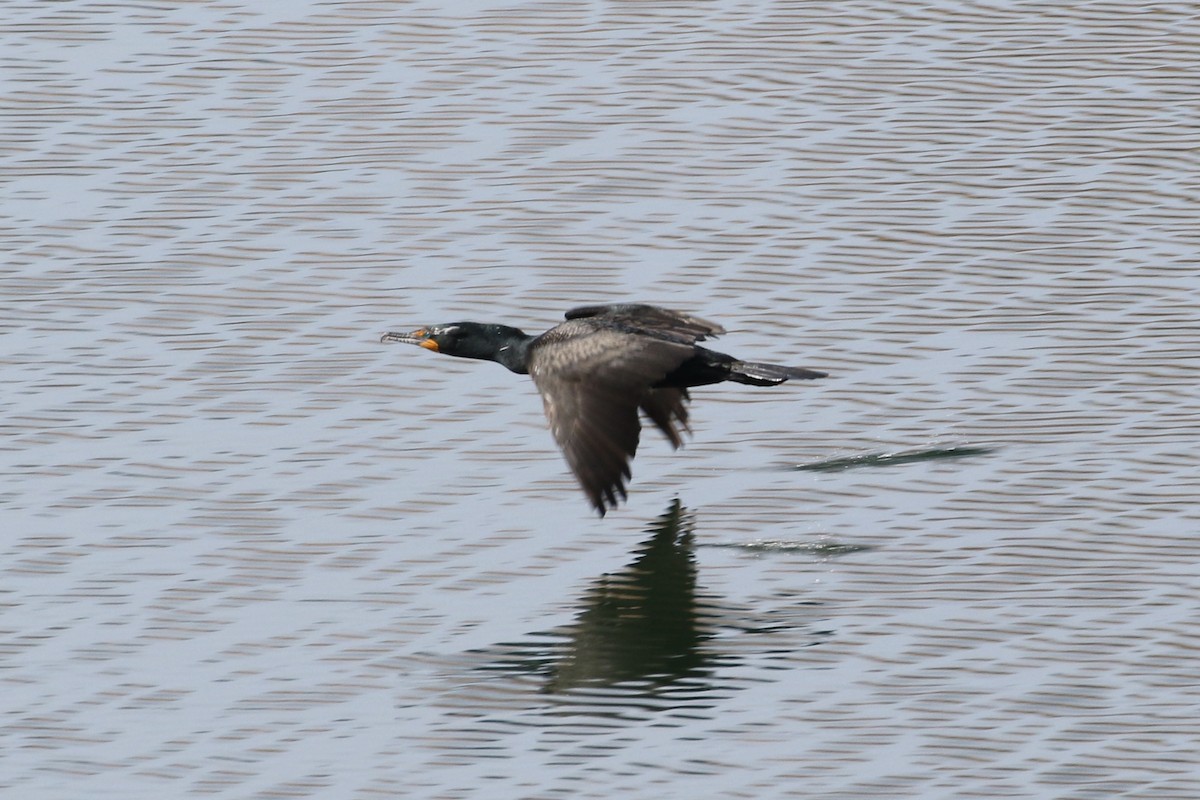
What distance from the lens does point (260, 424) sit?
1220cm

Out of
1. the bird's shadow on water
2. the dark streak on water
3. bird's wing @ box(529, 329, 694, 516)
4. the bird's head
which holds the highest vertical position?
Answer: bird's wing @ box(529, 329, 694, 516)

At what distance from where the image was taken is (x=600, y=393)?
10508mm

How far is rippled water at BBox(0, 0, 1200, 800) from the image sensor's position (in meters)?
9.17

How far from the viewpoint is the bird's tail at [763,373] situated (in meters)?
11.0

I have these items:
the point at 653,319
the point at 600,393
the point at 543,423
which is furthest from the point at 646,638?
the point at 543,423

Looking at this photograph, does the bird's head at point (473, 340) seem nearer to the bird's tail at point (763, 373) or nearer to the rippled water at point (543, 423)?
the rippled water at point (543, 423)

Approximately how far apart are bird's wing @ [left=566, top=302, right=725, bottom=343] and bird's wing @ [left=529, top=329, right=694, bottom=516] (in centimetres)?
35

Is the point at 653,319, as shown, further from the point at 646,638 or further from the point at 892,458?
the point at 646,638

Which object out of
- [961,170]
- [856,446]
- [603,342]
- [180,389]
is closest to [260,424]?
[180,389]

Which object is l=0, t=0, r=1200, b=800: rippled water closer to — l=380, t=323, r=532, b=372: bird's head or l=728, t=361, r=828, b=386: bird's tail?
l=380, t=323, r=532, b=372: bird's head

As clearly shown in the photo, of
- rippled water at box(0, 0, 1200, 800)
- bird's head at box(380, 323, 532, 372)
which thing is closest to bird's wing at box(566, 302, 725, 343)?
bird's head at box(380, 323, 532, 372)

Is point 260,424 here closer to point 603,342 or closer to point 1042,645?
point 603,342

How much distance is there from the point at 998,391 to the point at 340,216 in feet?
14.9

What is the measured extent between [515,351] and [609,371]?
47.7 inches
